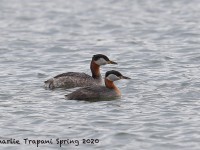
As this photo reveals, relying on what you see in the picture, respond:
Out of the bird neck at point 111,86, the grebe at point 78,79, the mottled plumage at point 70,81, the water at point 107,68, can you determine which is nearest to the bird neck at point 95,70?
the grebe at point 78,79

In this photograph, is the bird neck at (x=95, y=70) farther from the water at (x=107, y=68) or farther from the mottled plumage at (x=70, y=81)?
the water at (x=107, y=68)

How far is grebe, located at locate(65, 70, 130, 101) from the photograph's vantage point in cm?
1645

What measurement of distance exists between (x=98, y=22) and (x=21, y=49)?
20.2 feet

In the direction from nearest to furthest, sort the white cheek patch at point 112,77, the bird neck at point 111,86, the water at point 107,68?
the water at point 107,68
the bird neck at point 111,86
the white cheek patch at point 112,77

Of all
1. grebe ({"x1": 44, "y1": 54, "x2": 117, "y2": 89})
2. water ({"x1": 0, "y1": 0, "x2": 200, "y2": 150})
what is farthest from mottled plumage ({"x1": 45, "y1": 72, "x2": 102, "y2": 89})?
water ({"x1": 0, "y1": 0, "x2": 200, "y2": 150})

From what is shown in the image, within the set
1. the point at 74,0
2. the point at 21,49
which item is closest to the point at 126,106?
the point at 21,49

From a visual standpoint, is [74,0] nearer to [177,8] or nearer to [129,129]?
[177,8]

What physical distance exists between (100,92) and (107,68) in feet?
15.6

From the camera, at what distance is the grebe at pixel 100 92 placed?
16.5 m

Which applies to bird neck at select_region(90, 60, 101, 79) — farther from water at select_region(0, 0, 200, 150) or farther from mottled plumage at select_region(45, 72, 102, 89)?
water at select_region(0, 0, 200, 150)

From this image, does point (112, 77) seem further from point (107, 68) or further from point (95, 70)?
point (107, 68)

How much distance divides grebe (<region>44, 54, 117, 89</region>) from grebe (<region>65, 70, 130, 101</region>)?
1424 millimetres

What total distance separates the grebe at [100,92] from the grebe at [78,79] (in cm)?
142

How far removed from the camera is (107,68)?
21.5m
